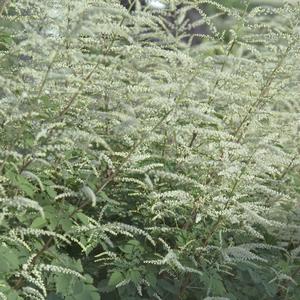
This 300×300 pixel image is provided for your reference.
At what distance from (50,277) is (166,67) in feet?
7.82

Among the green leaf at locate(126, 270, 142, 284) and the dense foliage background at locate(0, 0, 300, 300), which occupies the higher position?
the dense foliage background at locate(0, 0, 300, 300)

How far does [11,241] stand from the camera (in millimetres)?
3889

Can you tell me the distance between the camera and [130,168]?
439 cm

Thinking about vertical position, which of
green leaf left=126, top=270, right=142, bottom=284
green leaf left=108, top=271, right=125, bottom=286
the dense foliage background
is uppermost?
the dense foliage background

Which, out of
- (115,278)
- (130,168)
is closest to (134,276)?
(115,278)

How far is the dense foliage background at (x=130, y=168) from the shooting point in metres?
3.82

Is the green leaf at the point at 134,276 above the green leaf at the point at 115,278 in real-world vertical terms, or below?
above

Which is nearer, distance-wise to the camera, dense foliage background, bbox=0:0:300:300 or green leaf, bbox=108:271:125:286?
dense foliage background, bbox=0:0:300:300

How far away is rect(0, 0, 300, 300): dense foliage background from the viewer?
382 cm

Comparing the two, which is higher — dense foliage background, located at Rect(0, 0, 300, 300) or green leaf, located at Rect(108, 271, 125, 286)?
dense foliage background, located at Rect(0, 0, 300, 300)

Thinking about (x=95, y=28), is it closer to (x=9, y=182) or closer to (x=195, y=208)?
(x=9, y=182)

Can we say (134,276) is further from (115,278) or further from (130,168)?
(130,168)

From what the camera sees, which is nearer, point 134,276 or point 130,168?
point 134,276

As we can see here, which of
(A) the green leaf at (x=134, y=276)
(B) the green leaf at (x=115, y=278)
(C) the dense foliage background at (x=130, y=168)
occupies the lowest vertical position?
(B) the green leaf at (x=115, y=278)
